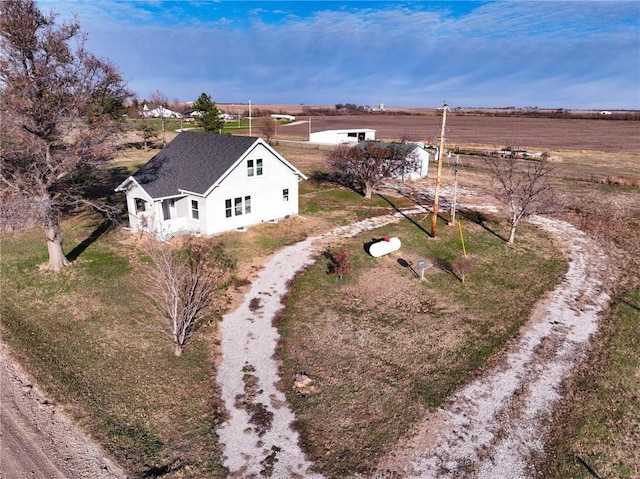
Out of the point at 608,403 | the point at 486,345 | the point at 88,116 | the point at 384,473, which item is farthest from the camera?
the point at 88,116

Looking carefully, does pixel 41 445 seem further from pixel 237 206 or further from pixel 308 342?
pixel 237 206

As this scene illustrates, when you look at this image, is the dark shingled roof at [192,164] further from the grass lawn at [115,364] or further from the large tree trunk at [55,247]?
the grass lawn at [115,364]

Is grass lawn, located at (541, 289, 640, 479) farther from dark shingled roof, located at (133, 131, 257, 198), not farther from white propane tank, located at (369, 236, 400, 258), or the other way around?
dark shingled roof, located at (133, 131, 257, 198)

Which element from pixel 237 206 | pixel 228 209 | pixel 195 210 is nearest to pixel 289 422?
pixel 228 209

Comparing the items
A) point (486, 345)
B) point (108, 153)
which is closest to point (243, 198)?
point (108, 153)

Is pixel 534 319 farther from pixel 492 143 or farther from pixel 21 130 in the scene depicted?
pixel 492 143

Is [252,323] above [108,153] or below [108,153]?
below
